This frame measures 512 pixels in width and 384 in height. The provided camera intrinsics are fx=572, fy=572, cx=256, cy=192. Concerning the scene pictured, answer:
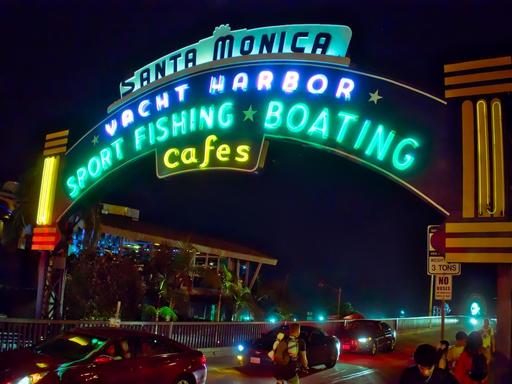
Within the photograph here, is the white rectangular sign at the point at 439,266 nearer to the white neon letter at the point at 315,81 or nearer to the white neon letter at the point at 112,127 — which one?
the white neon letter at the point at 315,81

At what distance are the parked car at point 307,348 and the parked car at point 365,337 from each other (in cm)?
463

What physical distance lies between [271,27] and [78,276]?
12.5 metres

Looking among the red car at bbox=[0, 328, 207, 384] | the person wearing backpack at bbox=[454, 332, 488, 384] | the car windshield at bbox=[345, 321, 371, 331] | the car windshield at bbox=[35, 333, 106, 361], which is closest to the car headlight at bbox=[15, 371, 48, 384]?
the red car at bbox=[0, 328, 207, 384]

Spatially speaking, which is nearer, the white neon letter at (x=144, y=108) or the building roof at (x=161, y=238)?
the white neon letter at (x=144, y=108)

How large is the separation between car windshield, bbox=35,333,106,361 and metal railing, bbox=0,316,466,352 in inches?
127

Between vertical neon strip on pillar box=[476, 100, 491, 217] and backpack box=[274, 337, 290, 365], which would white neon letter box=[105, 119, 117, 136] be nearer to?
backpack box=[274, 337, 290, 365]

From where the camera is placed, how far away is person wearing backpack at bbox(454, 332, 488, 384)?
718 cm

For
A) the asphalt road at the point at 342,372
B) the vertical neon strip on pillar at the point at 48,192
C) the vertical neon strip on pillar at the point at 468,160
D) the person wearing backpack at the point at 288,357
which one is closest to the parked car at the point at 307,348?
the asphalt road at the point at 342,372

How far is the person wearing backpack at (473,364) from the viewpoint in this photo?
23.5 feet

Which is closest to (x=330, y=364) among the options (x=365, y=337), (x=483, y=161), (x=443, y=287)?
(x=365, y=337)

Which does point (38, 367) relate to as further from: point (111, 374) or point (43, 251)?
point (43, 251)

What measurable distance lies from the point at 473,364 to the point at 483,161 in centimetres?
398

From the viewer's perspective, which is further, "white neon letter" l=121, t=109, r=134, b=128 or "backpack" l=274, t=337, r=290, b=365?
"white neon letter" l=121, t=109, r=134, b=128

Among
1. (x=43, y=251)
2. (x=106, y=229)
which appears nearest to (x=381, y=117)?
(x=43, y=251)
